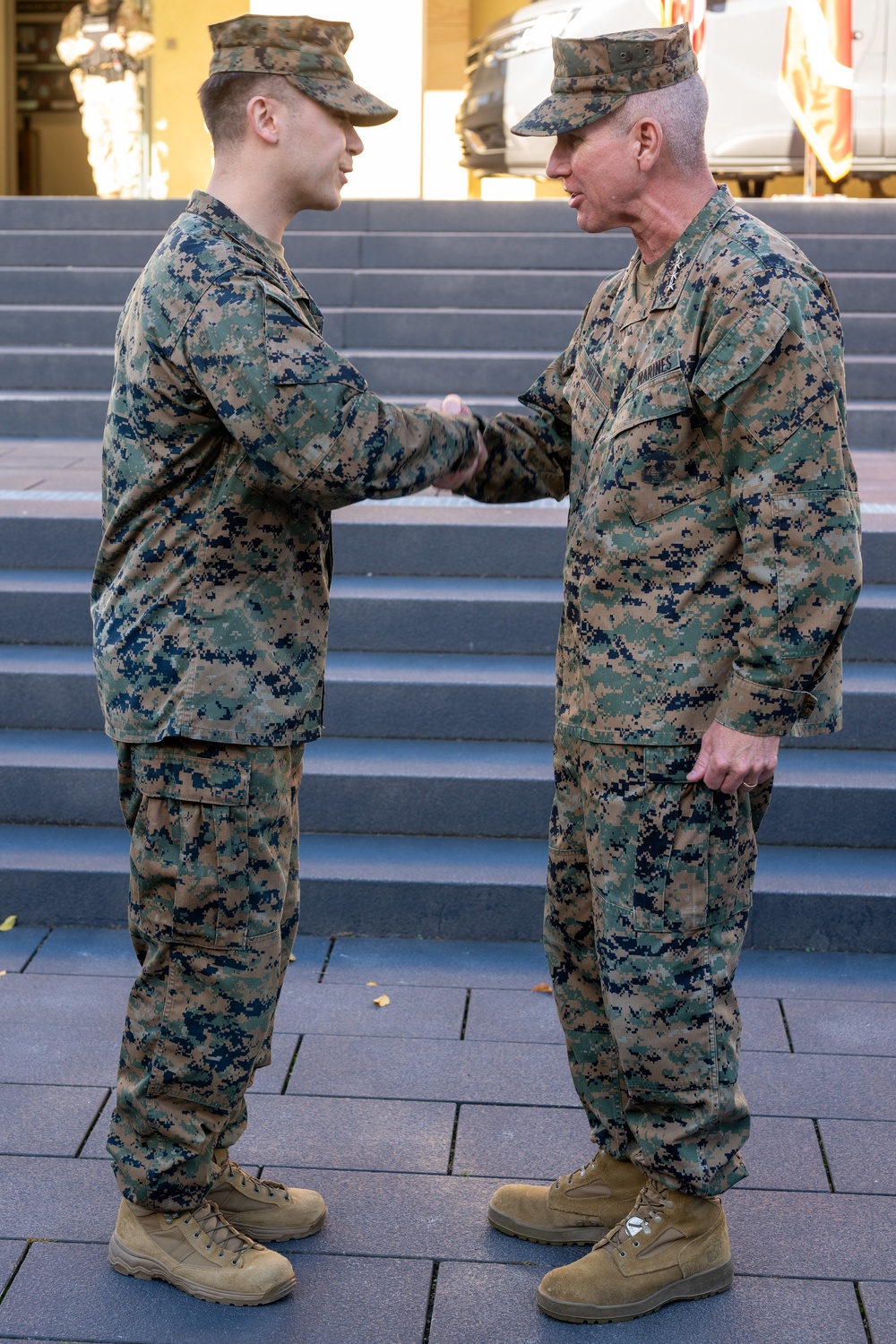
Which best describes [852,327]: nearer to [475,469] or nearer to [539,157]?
[539,157]

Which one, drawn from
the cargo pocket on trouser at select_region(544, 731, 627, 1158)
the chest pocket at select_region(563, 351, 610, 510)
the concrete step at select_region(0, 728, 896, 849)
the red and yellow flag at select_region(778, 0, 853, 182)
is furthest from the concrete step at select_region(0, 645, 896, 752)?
the red and yellow flag at select_region(778, 0, 853, 182)

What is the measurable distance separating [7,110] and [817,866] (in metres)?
14.2

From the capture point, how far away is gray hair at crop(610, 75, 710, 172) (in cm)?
244

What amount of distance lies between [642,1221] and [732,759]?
2.95 ft

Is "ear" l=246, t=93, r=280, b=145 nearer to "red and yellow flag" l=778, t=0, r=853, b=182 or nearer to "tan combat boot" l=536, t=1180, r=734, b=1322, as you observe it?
"tan combat boot" l=536, t=1180, r=734, b=1322

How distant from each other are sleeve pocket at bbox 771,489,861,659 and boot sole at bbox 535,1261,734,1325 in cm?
116

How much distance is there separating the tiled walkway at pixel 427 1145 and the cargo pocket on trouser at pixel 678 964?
0.33m

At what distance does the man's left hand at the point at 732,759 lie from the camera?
2416 millimetres

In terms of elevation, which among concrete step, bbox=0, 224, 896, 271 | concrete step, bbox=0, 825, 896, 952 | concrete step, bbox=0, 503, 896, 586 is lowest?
concrete step, bbox=0, 825, 896, 952

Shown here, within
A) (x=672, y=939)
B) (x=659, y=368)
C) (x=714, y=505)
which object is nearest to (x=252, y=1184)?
(x=672, y=939)

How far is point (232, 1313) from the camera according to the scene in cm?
264

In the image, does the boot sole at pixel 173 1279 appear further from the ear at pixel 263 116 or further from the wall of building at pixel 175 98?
the wall of building at pixel 175 98

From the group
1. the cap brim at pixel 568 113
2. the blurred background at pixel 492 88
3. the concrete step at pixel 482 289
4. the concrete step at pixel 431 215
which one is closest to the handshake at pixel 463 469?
the cap brim at pixel 568 113

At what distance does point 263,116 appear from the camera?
8.06 feet
